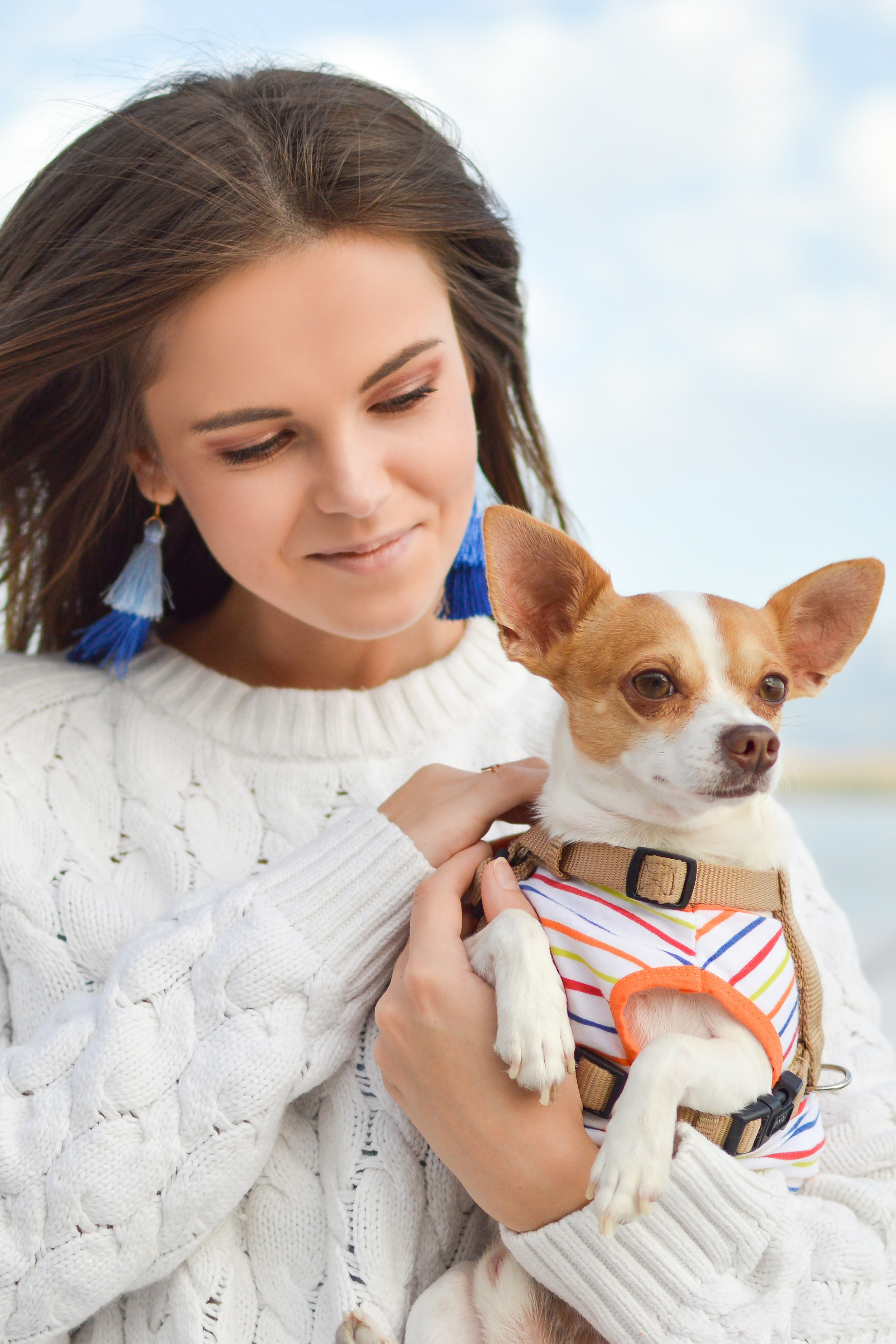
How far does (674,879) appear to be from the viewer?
1.26 m

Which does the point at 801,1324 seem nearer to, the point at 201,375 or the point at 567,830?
the point at 567,830

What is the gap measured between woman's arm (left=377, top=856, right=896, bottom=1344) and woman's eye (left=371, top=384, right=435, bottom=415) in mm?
726

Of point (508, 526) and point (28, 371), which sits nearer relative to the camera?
point (508, 526)

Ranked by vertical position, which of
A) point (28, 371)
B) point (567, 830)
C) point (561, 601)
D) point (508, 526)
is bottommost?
point (567, 830)

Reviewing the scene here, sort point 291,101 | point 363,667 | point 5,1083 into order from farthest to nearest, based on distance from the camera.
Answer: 1. point 363,667
2. point 291,101
3. point 5,1083

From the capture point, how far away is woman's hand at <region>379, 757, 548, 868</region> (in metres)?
1.47

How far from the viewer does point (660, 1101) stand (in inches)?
43.6

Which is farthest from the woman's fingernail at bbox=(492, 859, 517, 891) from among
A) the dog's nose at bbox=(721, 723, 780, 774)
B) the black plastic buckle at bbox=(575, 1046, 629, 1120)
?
the dog's nose at bbox=(721, 723, 780, 774)

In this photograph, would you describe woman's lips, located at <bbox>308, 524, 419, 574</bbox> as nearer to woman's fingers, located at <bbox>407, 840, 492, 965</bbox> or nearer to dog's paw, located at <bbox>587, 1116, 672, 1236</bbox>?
woman's fingers, located at <bbox>407, 840, 492, 965</bbox>

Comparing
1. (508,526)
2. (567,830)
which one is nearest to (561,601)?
(508,526)

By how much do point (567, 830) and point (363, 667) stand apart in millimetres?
690

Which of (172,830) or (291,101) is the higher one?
(291,101)

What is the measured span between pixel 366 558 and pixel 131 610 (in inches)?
20.7

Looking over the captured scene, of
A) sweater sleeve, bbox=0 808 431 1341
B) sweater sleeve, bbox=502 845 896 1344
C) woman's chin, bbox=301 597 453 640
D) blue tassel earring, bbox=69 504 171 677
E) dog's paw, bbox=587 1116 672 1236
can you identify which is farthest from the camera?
blue tassel earring, bbox=69 504 171 677
